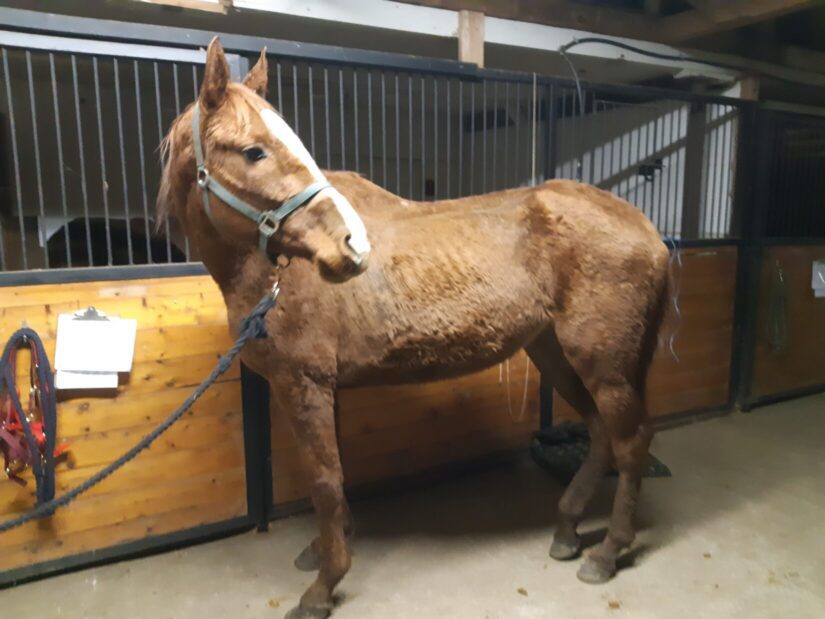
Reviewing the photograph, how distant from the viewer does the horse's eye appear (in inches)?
53.0

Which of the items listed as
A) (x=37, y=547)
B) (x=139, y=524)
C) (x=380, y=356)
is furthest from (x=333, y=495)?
(x=37, y=547)

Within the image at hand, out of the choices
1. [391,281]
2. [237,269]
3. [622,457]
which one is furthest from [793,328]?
[237,269]

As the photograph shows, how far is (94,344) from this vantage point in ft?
5.88

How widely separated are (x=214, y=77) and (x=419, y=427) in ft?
5.25

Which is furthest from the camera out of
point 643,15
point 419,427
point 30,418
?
point 643,15

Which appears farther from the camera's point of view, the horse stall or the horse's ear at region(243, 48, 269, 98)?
the horse stall

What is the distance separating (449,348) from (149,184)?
366cm

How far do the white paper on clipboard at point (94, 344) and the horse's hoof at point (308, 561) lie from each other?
822mm

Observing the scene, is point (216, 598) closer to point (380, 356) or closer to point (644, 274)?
point (380, 356)

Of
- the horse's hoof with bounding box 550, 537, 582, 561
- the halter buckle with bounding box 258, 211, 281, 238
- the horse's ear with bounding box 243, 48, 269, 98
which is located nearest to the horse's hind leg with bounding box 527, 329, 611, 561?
the horse's hoof with bounding box 550, 537, 582, 561

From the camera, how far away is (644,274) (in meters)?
1.83

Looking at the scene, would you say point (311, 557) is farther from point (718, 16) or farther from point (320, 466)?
point (718, 16)

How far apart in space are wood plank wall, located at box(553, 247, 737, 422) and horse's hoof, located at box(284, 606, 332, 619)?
5.66 ft

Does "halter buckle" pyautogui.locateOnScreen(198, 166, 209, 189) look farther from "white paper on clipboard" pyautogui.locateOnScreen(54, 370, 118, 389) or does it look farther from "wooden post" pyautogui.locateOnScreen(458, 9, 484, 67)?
"wooden post" pyautogui.locateOnScreen(458, 9, 484, 67)
